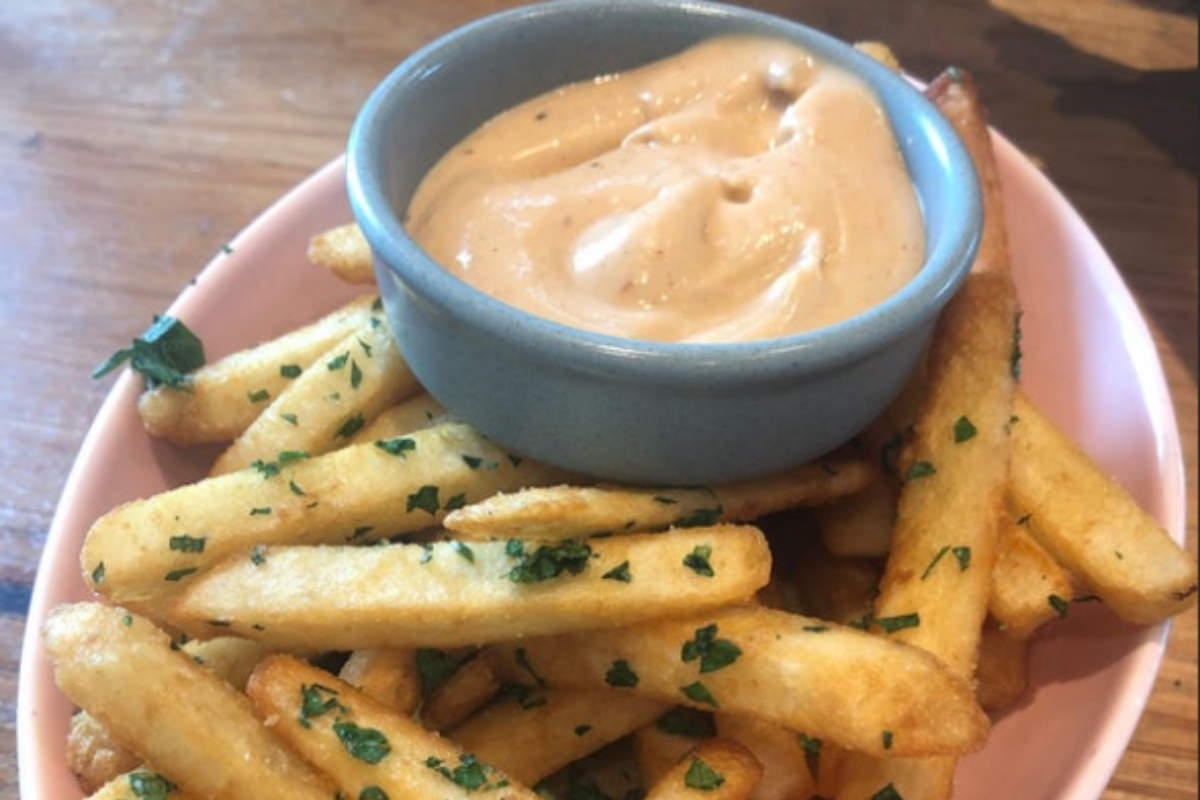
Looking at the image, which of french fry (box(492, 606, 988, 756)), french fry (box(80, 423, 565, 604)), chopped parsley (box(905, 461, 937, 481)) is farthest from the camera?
chopped parsley (box(905, 461, 937, 481))

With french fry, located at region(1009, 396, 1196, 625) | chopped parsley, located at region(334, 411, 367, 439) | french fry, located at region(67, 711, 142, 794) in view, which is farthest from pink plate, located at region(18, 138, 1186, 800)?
chopped parsley, located at region(334, 411, 367, 439)

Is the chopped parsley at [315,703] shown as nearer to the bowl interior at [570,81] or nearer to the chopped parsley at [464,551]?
the chopped parsley at [464,551]

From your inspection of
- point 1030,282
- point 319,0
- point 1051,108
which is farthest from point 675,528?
point 319,0

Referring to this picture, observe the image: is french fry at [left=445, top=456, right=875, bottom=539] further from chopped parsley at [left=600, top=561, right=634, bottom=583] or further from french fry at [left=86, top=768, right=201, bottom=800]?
french fry at [left=86, top=768, right=201, bottom=800]

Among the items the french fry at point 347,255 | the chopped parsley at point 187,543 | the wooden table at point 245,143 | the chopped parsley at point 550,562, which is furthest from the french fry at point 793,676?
the wooden table at point 245,143

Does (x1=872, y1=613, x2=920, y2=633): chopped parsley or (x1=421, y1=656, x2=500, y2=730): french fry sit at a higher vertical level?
(x1=872, y1=613, x2=920, y2=633): chopped parsley

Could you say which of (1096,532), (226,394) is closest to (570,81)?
(226,394)
